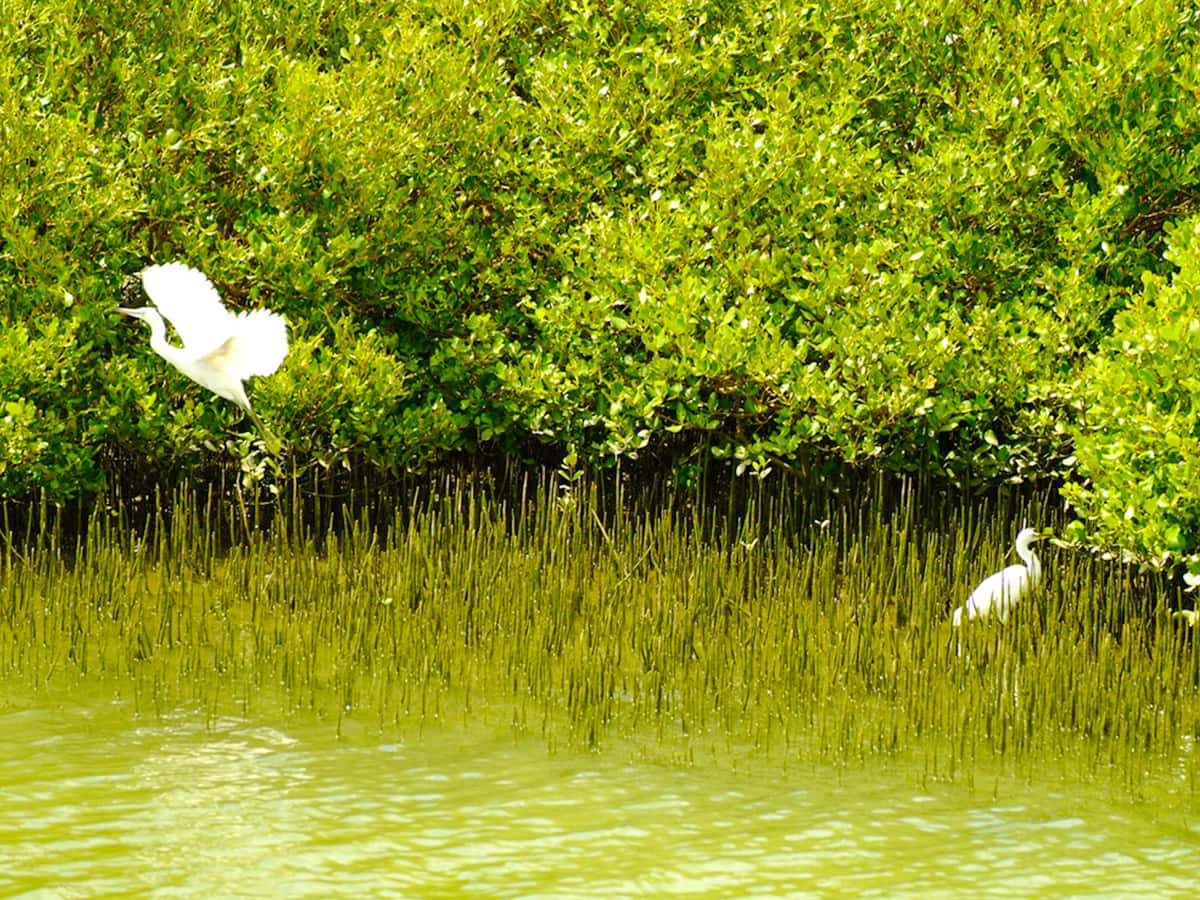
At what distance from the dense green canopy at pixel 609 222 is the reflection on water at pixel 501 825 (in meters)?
2.66

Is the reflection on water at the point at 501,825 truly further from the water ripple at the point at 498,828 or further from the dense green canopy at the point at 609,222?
the dense green canopy at the point at 609,222

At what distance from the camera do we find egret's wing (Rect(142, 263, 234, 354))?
7.62m

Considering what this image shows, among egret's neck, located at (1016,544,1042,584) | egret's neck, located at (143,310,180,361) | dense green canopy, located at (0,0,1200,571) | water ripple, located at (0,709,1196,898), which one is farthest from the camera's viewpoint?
dense green canopy, located at (0,0,1200,571)

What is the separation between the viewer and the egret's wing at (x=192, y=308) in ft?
25.0

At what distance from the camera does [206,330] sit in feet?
25.1

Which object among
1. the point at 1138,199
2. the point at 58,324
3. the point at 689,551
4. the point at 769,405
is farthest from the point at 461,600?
the point at 1138,199

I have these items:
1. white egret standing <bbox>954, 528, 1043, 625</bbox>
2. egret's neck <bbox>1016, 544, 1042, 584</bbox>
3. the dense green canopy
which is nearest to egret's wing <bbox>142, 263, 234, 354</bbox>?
the dense green canopy

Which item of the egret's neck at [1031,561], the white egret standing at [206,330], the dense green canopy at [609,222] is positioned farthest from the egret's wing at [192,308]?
the egret's neck at [1031,561]

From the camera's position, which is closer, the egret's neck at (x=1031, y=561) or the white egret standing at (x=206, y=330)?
the white egret standing at (x=206, y=330)

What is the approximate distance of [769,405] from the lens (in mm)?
9055

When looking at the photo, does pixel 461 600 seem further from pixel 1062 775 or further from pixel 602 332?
pixel 1062 775

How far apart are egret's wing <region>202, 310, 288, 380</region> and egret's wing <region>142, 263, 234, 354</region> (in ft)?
0.17

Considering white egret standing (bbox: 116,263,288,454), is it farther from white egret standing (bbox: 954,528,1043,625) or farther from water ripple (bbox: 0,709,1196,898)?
white egret standing (bbox: 954,528,1043,625)

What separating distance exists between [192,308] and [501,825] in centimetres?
301
